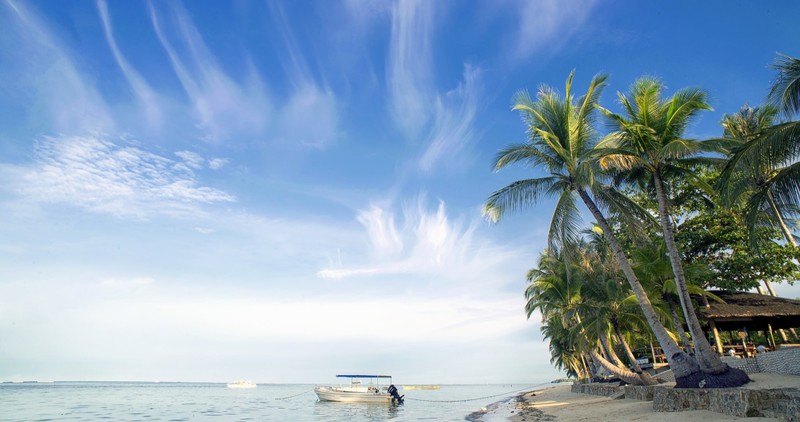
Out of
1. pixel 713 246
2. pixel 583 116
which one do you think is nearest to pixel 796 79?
pixel 583 116

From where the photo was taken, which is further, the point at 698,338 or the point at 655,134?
the point at 655,134

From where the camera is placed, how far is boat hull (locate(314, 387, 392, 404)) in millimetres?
43906

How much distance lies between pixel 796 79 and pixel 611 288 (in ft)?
53.2

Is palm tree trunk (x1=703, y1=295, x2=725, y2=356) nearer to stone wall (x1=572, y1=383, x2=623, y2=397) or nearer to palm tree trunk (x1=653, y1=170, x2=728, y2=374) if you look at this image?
stone wall (x1=572, y1=383, x2=623, y2=397)

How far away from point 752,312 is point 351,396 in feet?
121

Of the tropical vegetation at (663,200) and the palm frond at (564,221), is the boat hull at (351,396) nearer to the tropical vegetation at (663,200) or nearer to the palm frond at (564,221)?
the tropical vegetation at (663,200)

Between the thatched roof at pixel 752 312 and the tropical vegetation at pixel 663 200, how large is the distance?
0.89 m

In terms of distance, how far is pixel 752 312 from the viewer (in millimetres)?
20688

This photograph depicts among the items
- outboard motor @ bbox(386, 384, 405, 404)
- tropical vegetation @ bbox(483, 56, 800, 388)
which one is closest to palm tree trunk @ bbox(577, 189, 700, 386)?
tropical vegetation @ bbox(483, 56, 800, 388)

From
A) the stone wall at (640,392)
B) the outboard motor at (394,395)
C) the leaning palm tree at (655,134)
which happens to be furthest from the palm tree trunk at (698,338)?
the outboard motor at (394,395)

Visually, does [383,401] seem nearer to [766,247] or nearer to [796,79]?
[766,247]

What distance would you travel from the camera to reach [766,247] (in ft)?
74.9

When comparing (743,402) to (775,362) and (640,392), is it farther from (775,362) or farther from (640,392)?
(640,392)

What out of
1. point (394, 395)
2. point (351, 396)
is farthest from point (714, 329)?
point (351, 396)
